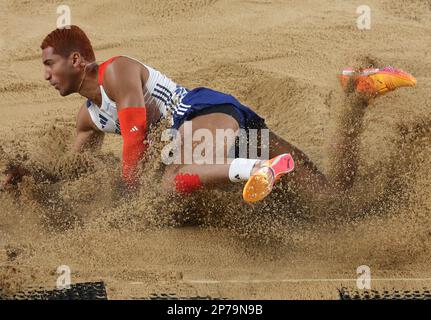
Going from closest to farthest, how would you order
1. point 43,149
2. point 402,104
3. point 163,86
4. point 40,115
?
point 163,86 < point 43,149 < point 402,104 < point 40,115

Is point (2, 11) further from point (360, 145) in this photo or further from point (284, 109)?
point (360, 145)

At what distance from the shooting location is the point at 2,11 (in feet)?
22.1

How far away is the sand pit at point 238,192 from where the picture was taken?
3.57m

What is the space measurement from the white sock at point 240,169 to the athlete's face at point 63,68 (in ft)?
3.16

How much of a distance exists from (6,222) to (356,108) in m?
2.01

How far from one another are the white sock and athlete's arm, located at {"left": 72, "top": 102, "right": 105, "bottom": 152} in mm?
1026

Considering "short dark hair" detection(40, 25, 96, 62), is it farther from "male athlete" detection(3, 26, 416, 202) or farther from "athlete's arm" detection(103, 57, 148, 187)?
"athlete's arm" detection(103, 57, 148, 187)

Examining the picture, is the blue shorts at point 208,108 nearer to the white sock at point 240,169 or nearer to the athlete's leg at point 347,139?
the athlete's leg at point 347,139

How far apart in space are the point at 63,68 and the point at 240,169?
108 cm

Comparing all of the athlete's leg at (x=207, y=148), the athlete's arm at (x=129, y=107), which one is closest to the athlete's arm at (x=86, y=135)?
the athlete's arm at (x=129, y=107)

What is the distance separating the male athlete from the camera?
364 cm

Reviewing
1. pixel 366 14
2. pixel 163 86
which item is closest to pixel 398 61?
pixel 366 14

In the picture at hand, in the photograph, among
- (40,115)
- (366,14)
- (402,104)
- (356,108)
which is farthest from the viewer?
(366,14)

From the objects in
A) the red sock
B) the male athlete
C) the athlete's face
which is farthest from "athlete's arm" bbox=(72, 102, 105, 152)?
the red sock
